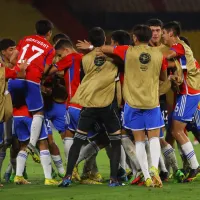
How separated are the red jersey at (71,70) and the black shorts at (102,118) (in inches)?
32.1

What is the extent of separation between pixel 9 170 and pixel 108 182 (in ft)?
4.99

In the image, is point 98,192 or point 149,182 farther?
point 149,182

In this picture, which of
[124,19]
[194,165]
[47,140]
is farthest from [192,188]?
[124,19]

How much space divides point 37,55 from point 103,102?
139 centimetres

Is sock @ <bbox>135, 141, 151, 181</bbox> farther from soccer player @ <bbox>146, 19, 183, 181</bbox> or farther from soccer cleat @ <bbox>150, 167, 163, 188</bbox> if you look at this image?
soccer player @ <bbox>146, 19, 183, 181</bbox>

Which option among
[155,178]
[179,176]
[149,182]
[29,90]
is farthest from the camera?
[29,90]

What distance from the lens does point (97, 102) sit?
33.5 ft

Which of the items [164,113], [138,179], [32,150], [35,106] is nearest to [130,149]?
[138,179]

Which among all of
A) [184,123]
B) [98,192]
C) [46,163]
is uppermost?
[184,123]

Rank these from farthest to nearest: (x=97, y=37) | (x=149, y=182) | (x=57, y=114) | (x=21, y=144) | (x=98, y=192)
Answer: (x=57, y=114), (x=21, y=144), (x=97, y=37), (x=149, y=182), (x=98, y=192)

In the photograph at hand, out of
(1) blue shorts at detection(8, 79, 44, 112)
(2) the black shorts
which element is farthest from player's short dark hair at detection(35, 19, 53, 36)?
(2) the black shorts

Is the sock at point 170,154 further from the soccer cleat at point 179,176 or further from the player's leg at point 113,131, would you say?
the player's leg at point 113,131

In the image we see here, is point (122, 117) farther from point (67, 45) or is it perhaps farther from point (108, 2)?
point (108, 2)

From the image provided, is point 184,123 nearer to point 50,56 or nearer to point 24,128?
point 50,56
